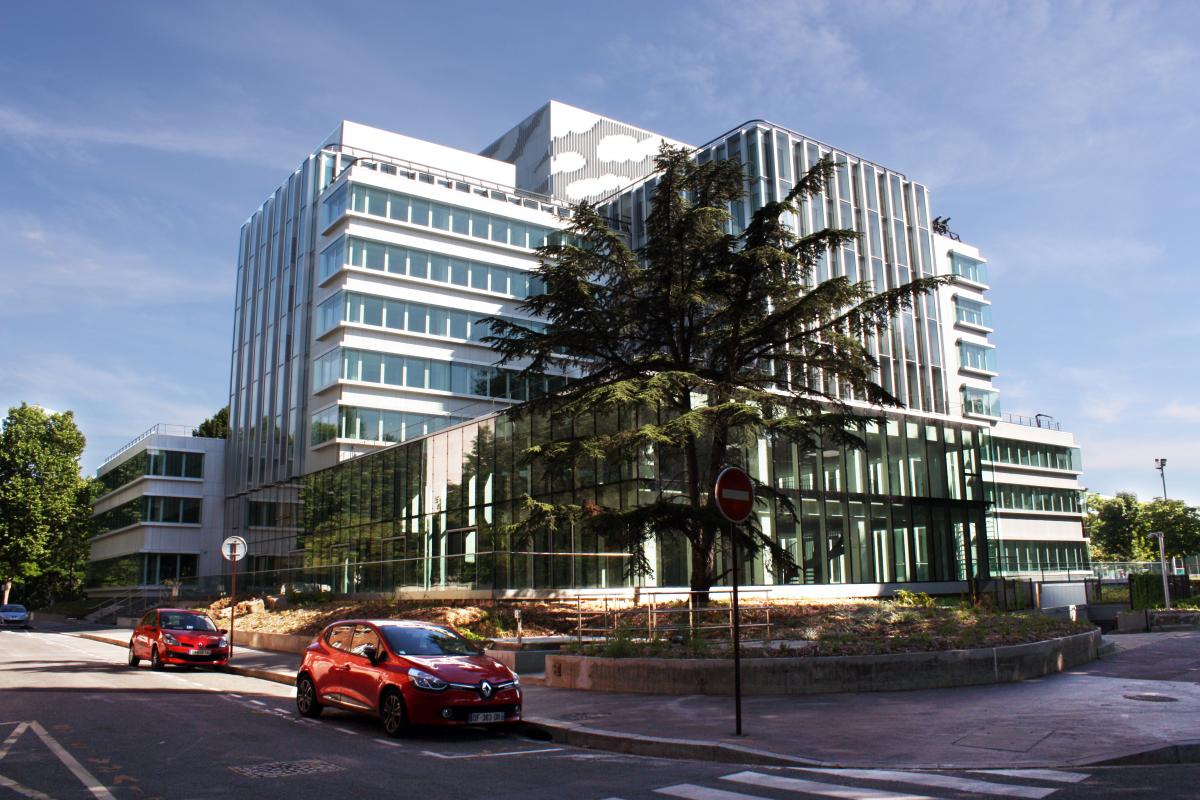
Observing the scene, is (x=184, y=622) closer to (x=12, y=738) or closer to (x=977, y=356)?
(x=12, y=738)

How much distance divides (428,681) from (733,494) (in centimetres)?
455

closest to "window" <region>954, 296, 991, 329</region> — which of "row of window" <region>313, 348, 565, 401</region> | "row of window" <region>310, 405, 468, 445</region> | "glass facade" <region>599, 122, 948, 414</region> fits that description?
"glass facade" <region>599, 122, 948, 414</region>

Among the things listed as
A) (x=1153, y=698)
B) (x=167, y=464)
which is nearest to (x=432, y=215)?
(x=167, y=464)

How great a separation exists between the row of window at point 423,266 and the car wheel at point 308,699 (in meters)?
39.6

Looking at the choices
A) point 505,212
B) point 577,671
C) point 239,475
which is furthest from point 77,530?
point 577,671

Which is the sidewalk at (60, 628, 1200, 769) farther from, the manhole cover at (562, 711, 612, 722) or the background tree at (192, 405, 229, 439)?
the background tree at (192, 405, 229, 439)

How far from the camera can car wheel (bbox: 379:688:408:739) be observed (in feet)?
37.3

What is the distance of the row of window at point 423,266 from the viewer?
2115 inches

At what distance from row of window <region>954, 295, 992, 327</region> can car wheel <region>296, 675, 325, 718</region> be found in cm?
6860

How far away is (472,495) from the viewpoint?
35.5 metres

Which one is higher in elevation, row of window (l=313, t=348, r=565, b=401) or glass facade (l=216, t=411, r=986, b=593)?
row of window (l=313, t=348, r=565, b=401)

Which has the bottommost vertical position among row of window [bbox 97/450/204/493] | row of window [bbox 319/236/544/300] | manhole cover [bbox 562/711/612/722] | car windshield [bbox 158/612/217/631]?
manhole cover [bbox 562/711/612/722]

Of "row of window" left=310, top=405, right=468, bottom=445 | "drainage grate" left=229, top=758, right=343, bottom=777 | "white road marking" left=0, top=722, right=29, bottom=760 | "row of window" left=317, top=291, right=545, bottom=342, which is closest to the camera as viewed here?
"drainage grate" left=229, top=758, right=343, bottom=777

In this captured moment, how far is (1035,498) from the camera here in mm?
79312
